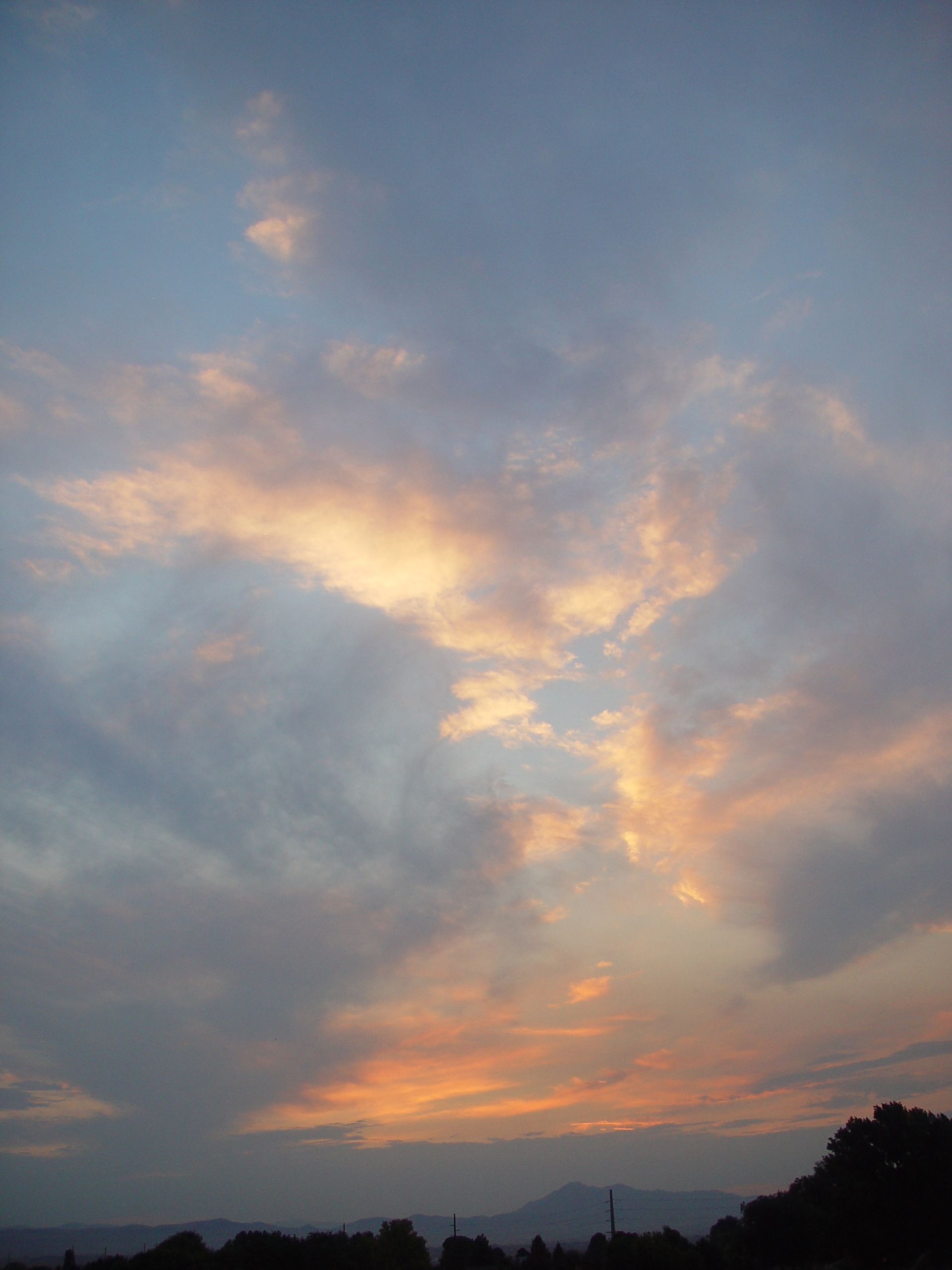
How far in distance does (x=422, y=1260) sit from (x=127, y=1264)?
3294cm

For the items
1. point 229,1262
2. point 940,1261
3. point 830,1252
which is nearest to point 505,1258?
point 229,1262

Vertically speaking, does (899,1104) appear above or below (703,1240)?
above

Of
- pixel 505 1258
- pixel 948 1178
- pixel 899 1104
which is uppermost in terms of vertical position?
pixel 899 1104

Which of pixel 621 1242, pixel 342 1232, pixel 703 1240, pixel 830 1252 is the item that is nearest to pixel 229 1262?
pixel 342 1232

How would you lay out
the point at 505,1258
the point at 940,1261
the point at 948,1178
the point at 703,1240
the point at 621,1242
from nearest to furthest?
the point at 940,1261, the point at 948,1178, the point at 621,1242, the point at 703,1240, the point at 505,1258

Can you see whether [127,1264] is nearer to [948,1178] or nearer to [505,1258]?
[505,1258]

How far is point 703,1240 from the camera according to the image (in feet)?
241

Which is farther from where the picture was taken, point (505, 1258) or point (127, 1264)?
point (505, 1258)

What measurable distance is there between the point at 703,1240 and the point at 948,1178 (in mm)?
22940

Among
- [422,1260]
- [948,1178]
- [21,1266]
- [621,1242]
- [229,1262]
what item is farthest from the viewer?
[21,1266]

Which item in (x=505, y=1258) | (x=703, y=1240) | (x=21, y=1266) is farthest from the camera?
(x=505, y=1258)

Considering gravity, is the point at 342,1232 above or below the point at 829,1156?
below

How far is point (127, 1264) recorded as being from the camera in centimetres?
8181

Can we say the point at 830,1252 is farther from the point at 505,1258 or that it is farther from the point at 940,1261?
the point at 505,1258
